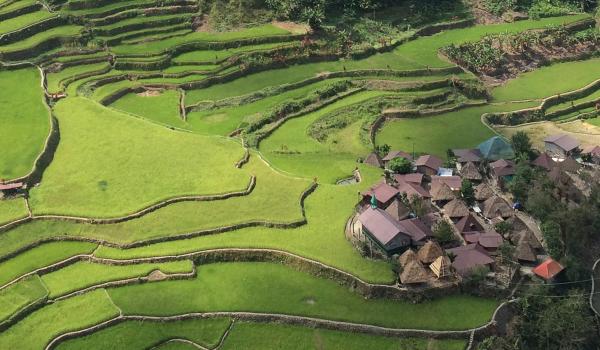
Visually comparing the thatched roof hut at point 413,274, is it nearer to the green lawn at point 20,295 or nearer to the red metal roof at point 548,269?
the red metal roof at point 548,269

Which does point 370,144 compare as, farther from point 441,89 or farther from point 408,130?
point 441,89

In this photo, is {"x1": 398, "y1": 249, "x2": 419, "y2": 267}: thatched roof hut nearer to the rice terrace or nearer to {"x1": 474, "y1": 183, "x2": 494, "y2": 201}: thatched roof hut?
the rice terrace

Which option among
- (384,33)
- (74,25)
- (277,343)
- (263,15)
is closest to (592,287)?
(277,343)

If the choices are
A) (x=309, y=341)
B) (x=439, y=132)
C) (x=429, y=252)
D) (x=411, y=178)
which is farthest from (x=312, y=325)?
(x=439, y=132)

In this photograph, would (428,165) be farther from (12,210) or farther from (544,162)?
(12,210)

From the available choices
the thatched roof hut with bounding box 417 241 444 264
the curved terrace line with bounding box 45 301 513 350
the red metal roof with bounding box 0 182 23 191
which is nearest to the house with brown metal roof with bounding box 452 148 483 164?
the thatched roof hut with bounding box 417 241 444 264
